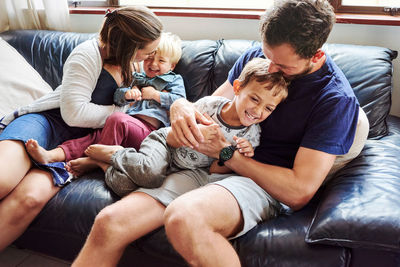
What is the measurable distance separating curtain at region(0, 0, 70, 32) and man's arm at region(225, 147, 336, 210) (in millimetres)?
1966

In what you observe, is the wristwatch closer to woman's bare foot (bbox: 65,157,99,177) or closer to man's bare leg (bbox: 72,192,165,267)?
man's bare leg (bbox: 72,192,165,267)

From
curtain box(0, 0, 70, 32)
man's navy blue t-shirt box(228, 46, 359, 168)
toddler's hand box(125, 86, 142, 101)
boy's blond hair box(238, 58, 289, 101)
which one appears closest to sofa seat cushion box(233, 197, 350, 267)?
man's navy blue t-shirt box(228, 46, 359, 168)

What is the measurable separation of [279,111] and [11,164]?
1174mm

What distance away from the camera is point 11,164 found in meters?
1.49

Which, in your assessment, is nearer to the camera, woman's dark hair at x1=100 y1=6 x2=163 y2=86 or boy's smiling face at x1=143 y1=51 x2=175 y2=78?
woman's dark hair at x1=100 y1=6 x2=163 y2=86

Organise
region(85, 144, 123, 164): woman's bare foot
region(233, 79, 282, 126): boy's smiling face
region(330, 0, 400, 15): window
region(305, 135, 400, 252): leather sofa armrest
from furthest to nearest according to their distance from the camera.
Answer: region(330, 0, 400, 15): window
region(85, 144, 123, 164): woman's bare foot
region(233, 79, 282, 126): boy's smiling face
region(305, 135, 400, 252): leather sofa armrest

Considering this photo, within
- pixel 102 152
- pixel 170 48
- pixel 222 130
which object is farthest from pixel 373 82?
pixel 102 152

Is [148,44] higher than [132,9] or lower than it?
lower

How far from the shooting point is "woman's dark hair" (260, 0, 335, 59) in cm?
112

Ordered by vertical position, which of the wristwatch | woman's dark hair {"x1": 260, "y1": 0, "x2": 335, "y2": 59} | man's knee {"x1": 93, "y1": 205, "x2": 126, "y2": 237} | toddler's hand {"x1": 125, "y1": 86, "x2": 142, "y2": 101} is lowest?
man's knee {"x1": 93, "y1": 205, "x2": 126, "y2": 237}

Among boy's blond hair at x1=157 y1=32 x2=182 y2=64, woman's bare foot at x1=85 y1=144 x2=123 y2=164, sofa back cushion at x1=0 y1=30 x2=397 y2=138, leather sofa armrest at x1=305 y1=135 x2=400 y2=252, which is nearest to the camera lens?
leather sofa armrest at x1=305 y1=135 x2=400 y2=252

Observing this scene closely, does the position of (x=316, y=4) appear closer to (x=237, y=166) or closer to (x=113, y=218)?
(x=237, y=166)

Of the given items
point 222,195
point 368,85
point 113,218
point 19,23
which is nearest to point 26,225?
point 113,218

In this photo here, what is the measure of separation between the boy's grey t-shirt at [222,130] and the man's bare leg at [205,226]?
26cm
